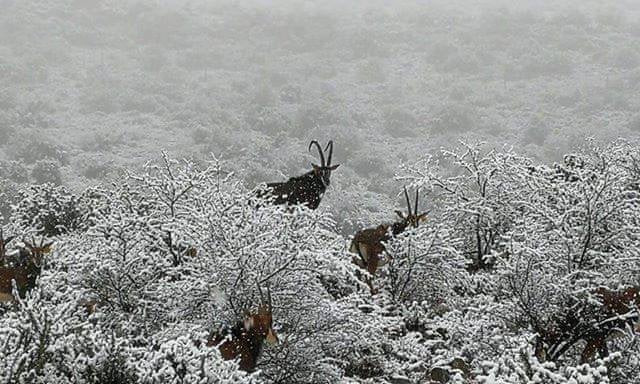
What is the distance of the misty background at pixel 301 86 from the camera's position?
1753 cm

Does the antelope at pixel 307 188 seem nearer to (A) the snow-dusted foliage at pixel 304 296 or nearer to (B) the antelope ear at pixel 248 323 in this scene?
(A) the snow-dusted foliage at pixel 304 296

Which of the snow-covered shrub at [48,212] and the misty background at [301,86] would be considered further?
the misty background at [301,86]

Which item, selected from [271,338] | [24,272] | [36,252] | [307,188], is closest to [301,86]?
[307,188]

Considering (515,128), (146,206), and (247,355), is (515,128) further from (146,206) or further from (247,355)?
(247,355)

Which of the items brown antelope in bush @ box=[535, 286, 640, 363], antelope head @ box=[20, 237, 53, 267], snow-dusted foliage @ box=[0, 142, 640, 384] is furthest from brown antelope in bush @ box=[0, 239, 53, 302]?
brown antelope in bush @ box=[535, 286, 640, 363]

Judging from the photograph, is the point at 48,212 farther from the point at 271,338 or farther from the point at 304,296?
the point at 271,338

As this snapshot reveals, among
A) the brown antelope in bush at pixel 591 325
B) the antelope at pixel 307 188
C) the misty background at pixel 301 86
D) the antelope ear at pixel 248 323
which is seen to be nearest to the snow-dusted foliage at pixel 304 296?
the brown antelope in bush at pixel 591 325

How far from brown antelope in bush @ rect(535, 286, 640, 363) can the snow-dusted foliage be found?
1 cm

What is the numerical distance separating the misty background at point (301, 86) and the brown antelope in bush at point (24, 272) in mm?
8567

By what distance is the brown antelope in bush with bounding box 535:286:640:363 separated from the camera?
4.04m

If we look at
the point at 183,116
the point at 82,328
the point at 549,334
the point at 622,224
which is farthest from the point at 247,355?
the point at 183,116

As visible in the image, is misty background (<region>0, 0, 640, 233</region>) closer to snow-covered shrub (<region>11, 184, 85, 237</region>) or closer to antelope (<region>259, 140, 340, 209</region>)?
snow-covered shrub (<region>11, 184, 85, 237</region>)

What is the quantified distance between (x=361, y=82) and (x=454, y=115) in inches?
181

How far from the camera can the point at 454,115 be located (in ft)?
67.2
